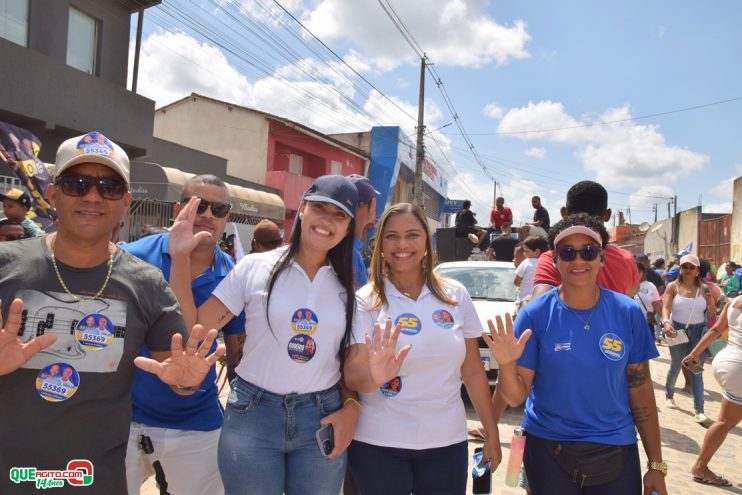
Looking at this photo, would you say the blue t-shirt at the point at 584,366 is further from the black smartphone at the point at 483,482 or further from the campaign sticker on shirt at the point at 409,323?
the campaign sticker on shirt at the point at 409,323

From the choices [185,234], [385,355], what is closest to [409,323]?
[385,355]

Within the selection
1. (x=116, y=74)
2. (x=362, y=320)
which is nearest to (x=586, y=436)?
(x=362, y=320)

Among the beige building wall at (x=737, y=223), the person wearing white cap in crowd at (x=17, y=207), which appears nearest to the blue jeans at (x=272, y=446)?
the person wearing white cap in crowd at (x=17, y=207)

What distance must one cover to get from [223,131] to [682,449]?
2085cm

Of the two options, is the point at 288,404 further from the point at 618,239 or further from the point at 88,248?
the point at 618,239

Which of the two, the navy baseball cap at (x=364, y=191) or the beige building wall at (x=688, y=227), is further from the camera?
the beige building wall at (x=688, y=227)

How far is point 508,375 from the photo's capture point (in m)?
2.54

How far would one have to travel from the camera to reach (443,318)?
2.53 meters

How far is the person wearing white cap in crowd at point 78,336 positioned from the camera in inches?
66.8

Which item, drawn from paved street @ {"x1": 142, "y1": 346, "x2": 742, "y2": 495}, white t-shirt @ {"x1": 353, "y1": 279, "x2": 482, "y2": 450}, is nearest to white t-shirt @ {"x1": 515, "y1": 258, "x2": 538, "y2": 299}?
paved street @ {"x1": 142, "y1": 346, "x2": 742, "y2": 495}

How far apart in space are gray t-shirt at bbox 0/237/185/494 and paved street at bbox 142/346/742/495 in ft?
8.24

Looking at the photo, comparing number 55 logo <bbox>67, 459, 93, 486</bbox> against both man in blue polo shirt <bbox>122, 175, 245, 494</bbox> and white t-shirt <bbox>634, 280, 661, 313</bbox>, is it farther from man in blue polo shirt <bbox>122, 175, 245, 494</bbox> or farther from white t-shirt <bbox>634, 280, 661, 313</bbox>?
white t-shirt <bbox>634, 280, 661, 313</bbox>

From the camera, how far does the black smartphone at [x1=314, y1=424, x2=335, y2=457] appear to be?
7.10ft

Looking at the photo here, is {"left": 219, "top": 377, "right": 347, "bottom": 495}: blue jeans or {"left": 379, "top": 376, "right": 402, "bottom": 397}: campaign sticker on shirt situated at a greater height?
{"left": 379, "top": 376, "right": 402, "bottom": 397}: campaign sticker on shirt
